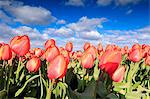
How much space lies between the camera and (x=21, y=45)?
2.50 m

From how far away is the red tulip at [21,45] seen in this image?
8.22ft

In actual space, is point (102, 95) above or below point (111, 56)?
below

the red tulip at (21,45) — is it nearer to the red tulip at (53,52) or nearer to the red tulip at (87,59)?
the red tulip at (53,52)

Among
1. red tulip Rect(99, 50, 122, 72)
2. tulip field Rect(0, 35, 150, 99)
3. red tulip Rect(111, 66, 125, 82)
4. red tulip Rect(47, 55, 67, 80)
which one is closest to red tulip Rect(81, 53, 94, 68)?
tulip field Rect(0, 35, 150, 99)

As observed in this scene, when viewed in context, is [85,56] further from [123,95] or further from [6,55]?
[6,55]

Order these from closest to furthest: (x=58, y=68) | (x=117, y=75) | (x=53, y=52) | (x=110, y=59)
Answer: (x=58, y=68), (x=110, y=59), (x=53, y=52), (x=117, y=75)

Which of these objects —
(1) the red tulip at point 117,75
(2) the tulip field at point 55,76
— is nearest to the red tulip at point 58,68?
(2) the tulip field at point 55,76

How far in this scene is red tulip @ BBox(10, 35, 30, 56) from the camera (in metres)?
2.51

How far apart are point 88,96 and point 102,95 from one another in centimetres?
25

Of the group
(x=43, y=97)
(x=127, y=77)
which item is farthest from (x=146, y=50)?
(x=43, y=97)

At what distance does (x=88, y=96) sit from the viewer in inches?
104

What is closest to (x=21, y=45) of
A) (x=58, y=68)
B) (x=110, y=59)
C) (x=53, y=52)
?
(x=53, y=52)

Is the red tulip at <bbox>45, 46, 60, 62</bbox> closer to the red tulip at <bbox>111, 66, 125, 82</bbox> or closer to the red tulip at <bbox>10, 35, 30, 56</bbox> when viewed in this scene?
the red tulip at <bbox>10, 35, 30, 56</bbox>

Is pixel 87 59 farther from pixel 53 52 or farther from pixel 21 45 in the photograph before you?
pixel 21 45
